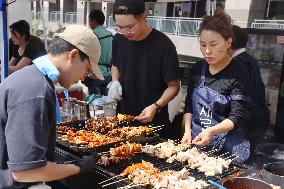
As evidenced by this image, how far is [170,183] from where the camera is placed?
Answer: 2480 mm

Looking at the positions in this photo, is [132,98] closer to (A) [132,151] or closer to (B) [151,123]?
(B) [151,123]

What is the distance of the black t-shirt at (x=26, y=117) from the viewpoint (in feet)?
5.94

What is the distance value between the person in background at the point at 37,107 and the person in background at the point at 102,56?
514 cm

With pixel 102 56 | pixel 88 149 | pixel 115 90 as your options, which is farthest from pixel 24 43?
pixel 88 149

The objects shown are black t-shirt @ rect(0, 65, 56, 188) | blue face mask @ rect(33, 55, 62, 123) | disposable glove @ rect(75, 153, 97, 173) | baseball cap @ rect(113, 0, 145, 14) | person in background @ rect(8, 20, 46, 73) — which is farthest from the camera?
person in background @ rect(8, 20, 46, 73)

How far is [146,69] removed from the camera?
3.92 m

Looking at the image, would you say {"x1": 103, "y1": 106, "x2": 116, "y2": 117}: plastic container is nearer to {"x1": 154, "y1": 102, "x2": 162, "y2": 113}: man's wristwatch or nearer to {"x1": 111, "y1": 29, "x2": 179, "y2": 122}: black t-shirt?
{"x1": 111, "y1": 29, "x2": 179, "y2": 122}: black t-shirt

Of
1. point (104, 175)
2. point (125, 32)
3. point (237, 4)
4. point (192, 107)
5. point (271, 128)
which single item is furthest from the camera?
point (237, 4)

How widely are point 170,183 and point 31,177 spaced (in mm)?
1032

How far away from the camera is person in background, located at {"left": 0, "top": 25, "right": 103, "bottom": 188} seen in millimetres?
1818

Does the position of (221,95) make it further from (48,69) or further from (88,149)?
(48,69)

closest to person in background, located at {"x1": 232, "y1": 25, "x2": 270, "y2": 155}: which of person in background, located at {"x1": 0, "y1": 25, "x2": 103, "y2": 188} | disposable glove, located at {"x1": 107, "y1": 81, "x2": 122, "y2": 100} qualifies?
disposable glove, located at {"x1": 107, "y1": 81, "x2": 122, "y2": 100}

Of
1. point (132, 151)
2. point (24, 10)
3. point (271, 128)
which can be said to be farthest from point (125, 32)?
point (24, 10)

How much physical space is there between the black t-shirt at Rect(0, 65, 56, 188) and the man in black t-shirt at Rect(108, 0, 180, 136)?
1.91m
